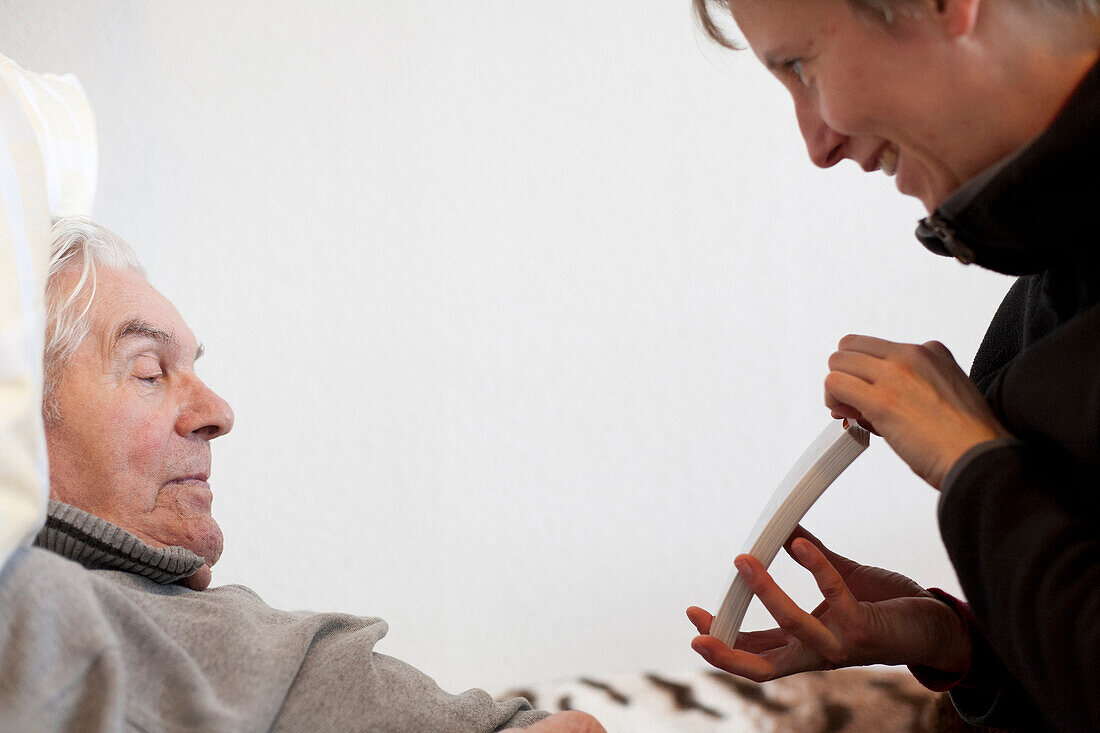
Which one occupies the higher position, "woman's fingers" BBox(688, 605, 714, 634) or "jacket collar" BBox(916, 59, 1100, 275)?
"jacket collar" BBox(916, 59, 1100, 275)

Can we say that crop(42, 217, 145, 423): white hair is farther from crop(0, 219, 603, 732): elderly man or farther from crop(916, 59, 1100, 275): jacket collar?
crop(916, 59, 1100, 275): jacket collar

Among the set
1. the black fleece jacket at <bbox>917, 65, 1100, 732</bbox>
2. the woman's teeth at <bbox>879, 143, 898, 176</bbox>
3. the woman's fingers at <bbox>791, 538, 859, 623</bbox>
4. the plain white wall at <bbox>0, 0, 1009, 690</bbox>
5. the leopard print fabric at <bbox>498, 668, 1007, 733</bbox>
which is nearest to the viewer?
the black fleece jacket at <bbox>917, 65, 1100, 732</bbox>

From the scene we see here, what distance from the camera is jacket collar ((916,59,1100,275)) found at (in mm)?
615

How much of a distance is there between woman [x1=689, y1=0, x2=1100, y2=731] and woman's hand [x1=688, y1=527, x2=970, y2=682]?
0.20 m

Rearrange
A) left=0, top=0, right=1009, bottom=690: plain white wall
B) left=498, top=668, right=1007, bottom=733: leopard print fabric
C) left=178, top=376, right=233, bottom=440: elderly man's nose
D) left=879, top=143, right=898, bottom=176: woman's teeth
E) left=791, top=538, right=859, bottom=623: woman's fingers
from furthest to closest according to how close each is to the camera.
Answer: left=0, top=0, right=1009, bottom=690: plain white wall
left=498, top=668, right=1007, bottom=733: leopard print fabric
left=178, top=376, right=233, bottom=440: elderly man's nose
left=791, top=538, right=859, bottom=623: woman's fingers
left=879, top=143, right=898, bottom=176: woman's teeth

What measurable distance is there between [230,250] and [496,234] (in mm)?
480

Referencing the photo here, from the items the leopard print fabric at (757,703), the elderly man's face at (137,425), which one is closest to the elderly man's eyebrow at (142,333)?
→ the elderly man's face at (137,425)

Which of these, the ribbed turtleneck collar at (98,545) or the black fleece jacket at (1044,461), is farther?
the ribbed turtleneck collar at (98,545)

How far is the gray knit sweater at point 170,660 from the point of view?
2.11 feet

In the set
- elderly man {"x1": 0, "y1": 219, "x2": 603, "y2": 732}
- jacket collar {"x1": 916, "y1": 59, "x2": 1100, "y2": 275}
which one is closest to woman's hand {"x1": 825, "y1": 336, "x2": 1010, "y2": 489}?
jacket collar {"x1": 916, "y1": 59, "x2": 1100, "y2": 275}

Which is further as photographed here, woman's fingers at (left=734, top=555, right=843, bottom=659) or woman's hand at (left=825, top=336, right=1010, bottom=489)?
woman's fingers at (left=734, top=555, right=843, bottom=659)

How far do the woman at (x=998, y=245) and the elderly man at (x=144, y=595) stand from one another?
1.52ft

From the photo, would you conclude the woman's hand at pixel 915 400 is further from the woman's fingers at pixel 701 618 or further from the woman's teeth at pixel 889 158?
the woman's fingers at pixel 701 618

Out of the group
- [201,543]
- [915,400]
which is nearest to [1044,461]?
[915,400]
